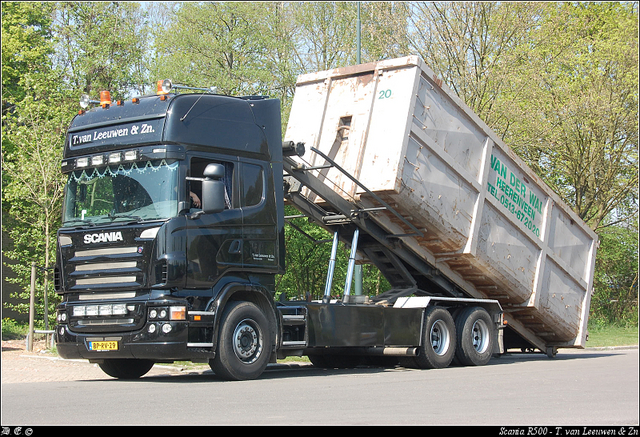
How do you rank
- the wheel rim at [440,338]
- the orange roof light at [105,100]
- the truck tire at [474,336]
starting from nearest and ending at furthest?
1. the orange roof light at [105,100]
2. the wheel rim at [440,338]
3. the truck tire at [474,336]

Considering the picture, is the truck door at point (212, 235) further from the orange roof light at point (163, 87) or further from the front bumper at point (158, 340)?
the orange roof light at point (163, 87)

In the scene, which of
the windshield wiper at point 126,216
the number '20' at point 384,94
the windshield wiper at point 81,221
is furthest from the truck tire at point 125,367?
the number '20' at point 384,94

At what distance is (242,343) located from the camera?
9688mm

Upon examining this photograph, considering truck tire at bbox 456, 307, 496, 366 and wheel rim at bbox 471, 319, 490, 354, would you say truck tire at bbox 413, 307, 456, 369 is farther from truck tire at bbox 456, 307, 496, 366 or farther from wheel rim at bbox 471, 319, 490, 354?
wheel rim at bbox 471, 319, 490, 354

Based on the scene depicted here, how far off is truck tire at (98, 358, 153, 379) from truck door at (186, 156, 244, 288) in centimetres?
207

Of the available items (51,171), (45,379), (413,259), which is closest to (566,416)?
(413,259)

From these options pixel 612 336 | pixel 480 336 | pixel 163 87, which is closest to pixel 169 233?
pixel 163 87

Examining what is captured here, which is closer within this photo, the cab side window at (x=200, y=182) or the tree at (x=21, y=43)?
the cab side window at (x=200, y=182)

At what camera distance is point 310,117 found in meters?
12.4

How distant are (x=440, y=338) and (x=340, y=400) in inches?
215

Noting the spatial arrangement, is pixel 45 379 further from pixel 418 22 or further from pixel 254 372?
pixel 418 22

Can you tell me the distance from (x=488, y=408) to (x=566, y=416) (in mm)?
727

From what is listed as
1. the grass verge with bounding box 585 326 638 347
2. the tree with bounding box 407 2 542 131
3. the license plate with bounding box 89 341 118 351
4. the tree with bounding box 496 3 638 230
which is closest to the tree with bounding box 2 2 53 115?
the tree with bounding box 407 2 542 131

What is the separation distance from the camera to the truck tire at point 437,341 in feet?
40.4
